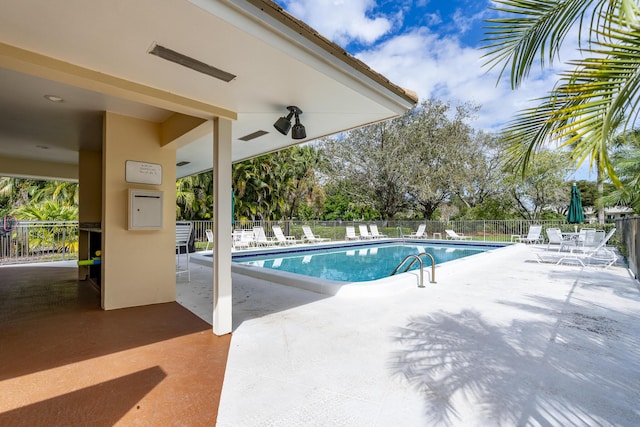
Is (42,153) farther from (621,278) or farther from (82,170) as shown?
(621,278)

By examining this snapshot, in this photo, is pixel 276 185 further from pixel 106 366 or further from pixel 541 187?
pixel 541 187

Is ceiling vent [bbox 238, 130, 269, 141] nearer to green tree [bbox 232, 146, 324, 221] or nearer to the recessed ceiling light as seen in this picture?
the recessed ceiling light

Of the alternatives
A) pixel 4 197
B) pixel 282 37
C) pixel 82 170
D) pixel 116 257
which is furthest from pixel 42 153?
pixel 4 197

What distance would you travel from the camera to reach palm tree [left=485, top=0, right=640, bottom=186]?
5.39 ft

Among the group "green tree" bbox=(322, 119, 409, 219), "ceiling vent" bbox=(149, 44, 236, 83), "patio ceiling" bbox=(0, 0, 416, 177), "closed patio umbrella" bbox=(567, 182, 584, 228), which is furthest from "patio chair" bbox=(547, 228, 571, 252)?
"ceiling vent" bbox=(149, 44, 236, 83)

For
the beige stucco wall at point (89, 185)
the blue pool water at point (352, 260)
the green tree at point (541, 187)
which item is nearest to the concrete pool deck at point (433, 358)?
the beige stucco wall at point (89, 185)

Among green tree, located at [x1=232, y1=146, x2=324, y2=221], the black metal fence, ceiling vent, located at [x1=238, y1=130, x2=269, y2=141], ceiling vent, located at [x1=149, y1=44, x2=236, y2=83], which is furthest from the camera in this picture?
green tree, located at [x1=232, y1=146, x2=324, y2=221]

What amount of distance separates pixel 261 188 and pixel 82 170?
1076 centimetres

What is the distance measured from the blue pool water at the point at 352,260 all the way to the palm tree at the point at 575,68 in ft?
21.4

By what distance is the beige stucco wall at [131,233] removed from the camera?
421 centimetres

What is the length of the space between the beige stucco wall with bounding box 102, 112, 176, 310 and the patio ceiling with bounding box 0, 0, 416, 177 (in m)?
0.32

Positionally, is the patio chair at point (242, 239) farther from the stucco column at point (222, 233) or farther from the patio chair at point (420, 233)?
the patio chair at point (420, 233)

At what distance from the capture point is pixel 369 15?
14094 mm

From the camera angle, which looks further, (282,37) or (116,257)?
(116,257)
